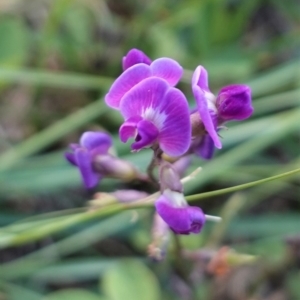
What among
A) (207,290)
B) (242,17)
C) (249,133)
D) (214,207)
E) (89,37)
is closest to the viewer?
(207,290)

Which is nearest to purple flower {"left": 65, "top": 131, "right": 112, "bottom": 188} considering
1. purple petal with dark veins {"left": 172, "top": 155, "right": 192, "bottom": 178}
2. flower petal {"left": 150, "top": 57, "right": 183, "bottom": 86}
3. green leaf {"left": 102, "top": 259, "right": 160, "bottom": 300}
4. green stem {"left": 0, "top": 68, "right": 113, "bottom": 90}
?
purple petal with dark veins {"left": 172, "top": 155, "right": 192, "bottom": 178}

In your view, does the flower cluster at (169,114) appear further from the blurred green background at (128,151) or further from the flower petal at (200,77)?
the blurred green background at (128,151)

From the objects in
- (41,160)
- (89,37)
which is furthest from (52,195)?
(89,37)

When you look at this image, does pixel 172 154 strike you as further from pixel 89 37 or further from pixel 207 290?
pixel 89 37

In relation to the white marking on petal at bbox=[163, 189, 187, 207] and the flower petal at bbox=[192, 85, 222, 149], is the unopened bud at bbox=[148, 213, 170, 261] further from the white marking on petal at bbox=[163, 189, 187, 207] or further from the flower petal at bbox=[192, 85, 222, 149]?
the flower petal at bbox=[192, 85, 222, 149]

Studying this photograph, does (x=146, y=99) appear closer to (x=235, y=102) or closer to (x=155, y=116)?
(x=155, y=116)

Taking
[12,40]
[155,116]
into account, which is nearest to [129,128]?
[155,116]
